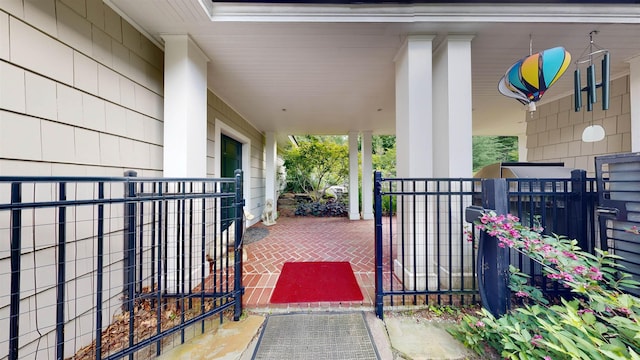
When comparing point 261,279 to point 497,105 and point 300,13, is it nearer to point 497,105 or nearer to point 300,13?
point 300,13

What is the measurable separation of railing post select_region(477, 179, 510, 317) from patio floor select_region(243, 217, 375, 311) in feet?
3.22

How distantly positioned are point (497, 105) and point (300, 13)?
15.1 ft

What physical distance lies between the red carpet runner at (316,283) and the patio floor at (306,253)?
7 centimetres

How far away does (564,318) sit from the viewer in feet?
4.01

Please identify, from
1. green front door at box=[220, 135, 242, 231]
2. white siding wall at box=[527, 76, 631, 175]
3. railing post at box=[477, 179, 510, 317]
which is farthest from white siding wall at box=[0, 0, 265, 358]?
white siding wall at box=[527, 76, 631, 175]

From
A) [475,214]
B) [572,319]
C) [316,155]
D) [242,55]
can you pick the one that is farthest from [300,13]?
[316,155]

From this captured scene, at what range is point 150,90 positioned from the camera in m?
2.39

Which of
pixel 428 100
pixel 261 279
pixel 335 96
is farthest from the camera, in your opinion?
pixel 335 96

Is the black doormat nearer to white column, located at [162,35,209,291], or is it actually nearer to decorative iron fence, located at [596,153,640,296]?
white column, located at [162,35,209,291]

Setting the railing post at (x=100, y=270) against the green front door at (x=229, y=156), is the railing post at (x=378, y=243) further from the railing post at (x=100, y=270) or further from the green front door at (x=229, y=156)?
the green front door at (x=229, y=156)

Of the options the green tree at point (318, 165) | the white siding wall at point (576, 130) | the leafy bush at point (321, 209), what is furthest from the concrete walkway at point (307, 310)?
the green tree at point (318, 165)

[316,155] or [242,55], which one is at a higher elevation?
[242,55]

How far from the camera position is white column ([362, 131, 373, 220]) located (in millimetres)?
6254

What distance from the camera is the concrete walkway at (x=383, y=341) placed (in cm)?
156
